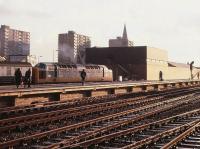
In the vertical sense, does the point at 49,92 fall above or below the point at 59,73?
below

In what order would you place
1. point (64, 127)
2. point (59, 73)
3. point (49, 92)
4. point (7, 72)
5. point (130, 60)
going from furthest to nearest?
point (130, 60) → point (59, 73) → point (7, 72) → point (49, 92) → point (64, 127)

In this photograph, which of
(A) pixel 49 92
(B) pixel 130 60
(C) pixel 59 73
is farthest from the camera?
(B) pixel 130 60

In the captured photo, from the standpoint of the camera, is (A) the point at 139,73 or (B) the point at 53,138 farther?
(A) the point at 139,73

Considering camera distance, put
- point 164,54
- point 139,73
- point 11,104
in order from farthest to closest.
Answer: point 164,54, point 139,73, point 11,104

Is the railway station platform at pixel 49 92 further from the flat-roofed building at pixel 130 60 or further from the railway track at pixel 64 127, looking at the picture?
the flat-roofed building at pixel 130 60

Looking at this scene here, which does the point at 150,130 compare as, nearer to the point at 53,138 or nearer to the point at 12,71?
the point at 53,138

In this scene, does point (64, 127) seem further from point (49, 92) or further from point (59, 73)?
point (59, 73)

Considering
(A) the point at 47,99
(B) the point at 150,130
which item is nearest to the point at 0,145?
(B) the point at 150,130

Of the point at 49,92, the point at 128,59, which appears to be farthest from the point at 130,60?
the point at 49,92

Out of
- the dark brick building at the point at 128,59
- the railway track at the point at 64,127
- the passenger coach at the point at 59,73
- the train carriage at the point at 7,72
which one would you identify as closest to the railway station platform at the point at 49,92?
the train carriage at the point at 7,72

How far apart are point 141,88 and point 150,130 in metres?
26.8

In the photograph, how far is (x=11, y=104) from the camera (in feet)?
72.0

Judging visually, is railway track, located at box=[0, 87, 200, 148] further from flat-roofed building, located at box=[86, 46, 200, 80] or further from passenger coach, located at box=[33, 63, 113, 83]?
flat-roofed building, located at box=[86, 46, 200, 80]

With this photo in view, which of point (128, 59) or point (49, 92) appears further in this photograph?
point (128, 59)
